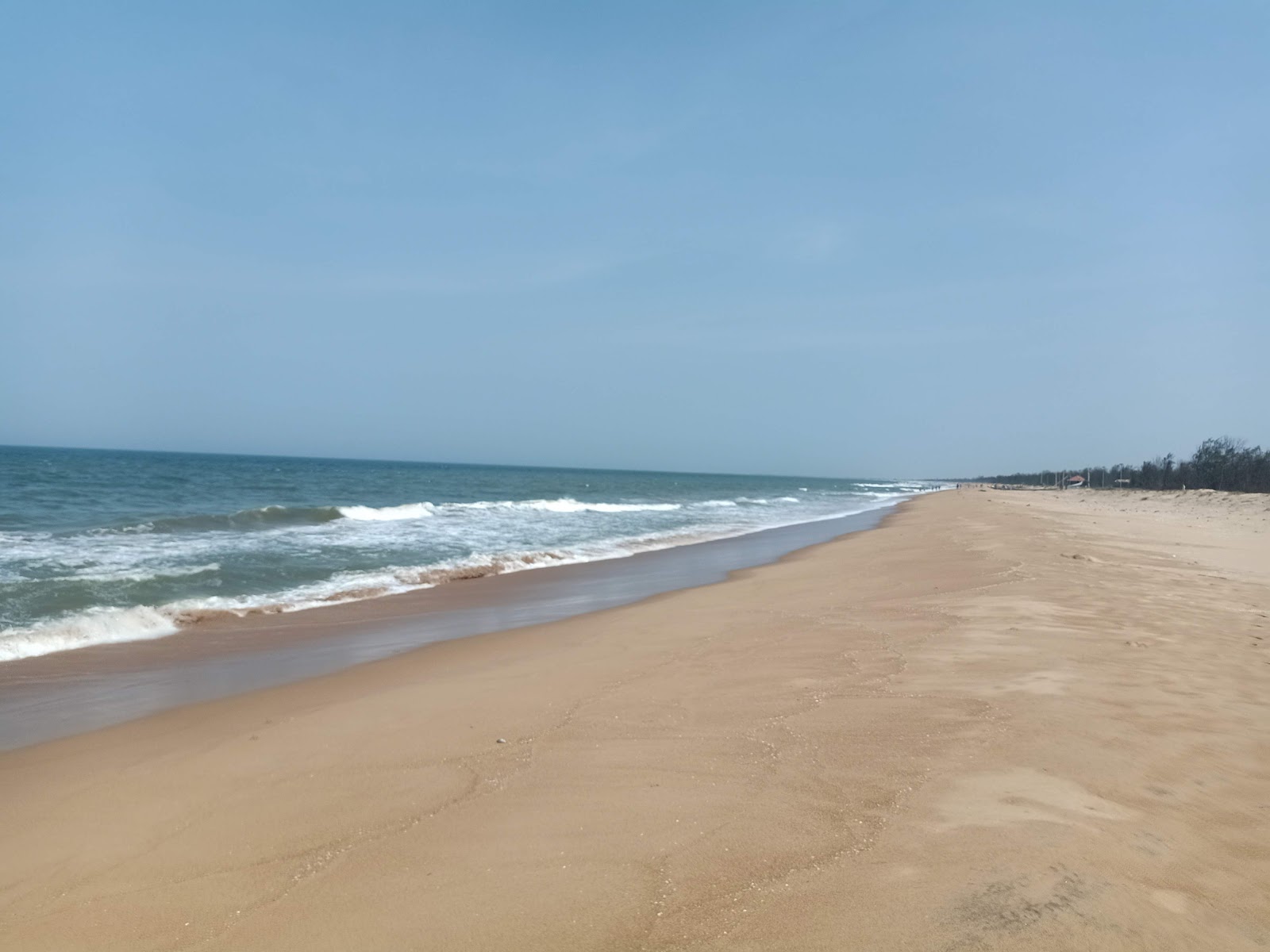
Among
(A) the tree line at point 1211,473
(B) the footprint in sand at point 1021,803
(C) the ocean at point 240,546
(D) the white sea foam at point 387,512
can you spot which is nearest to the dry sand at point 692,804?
(B) the footprint in sand at point 1021,803

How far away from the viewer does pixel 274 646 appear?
8289 mm

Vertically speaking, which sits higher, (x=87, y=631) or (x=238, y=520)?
(x=238, y=520)

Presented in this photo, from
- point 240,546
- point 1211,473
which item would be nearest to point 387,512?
point 240,546

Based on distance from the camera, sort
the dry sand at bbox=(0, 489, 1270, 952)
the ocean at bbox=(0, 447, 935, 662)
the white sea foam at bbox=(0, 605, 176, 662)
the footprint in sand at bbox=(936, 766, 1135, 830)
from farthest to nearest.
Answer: the ocean at bbox=(0, 447, 935, 662) < the white sea foam at bbox=(0, 605, 176, 662) < the footprint in sand at bbox=(936, 766, 1135, 830) < the dry sand at bbox=(0, 489, 1270, 952)

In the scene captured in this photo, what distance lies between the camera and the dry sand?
2.79 meters

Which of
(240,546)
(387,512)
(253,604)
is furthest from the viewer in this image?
(387,512)

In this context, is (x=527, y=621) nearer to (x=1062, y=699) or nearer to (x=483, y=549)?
(x=1062, y=699)

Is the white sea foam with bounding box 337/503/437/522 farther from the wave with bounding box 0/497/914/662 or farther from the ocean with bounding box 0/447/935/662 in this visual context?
the wave with bounding box 0/497/914/662

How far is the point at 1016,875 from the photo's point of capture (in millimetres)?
2902

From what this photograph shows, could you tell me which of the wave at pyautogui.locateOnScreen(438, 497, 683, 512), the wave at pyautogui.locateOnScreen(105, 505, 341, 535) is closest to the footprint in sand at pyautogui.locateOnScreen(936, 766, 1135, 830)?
the wave at pyautogui.locateOnScreen(105, 505, 341, 535)

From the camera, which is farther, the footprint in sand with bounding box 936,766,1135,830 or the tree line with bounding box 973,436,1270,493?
the tree line with bounding box 973,436,1270,493

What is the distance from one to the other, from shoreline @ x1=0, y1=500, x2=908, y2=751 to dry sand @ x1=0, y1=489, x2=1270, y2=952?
612mm

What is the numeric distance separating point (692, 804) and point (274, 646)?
6.28 m

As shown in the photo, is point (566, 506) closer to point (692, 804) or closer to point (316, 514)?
point (316, 514)
